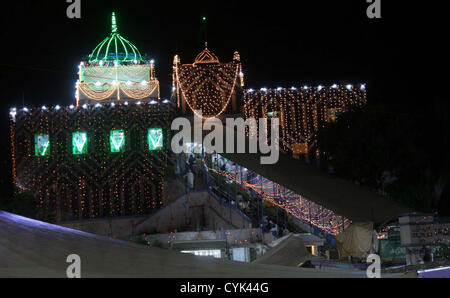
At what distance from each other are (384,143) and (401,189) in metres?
1.82

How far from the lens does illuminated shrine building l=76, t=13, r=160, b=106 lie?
27.8m

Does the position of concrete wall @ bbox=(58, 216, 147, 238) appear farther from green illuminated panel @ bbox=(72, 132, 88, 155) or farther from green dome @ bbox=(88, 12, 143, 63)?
green dome @ bbox=(88, 12, 143, 63)

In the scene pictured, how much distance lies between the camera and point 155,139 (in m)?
24.3

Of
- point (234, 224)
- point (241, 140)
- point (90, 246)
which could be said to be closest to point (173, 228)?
point (234, 224)

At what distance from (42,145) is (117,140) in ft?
10.8

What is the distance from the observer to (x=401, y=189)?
65.3ft

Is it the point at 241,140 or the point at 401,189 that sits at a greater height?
the point at 241,140

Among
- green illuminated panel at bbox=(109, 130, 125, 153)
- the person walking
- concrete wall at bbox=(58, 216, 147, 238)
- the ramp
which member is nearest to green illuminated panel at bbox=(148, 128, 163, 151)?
green illuminated panel at bbox=(109, 130, 125, 153)

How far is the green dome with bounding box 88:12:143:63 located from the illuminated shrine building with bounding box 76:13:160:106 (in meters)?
0.05

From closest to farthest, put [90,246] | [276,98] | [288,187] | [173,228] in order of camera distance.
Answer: [90,246]
[288,187]
[173,228]
[276,98]

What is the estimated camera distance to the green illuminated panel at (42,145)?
80.5 ft

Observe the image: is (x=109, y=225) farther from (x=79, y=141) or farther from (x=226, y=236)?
(x=226, y=236)

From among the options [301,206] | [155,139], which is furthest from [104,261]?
[155,139]

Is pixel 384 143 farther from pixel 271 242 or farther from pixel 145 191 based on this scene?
pixel 145 191
